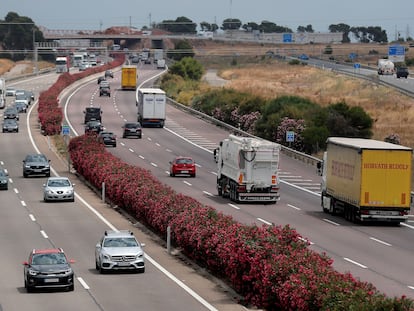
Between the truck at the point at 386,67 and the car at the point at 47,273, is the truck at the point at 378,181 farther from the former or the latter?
the truck at the point at 386,67

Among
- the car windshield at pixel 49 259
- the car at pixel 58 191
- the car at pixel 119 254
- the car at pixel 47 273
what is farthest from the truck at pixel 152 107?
the car at pixel 47 273

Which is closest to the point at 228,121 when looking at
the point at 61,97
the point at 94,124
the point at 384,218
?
the point at 94,124

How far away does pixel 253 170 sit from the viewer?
2042 inches

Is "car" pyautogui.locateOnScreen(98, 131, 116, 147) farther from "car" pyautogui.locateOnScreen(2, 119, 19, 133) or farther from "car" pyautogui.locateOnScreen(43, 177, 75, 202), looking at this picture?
"car" pyautogui.locateOnScreen(43, 177, 75, 202)

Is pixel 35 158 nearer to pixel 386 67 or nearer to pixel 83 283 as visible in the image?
pixel 83 283

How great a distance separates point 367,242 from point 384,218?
4755 mm

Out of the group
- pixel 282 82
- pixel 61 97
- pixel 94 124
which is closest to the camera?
pixel 94 124

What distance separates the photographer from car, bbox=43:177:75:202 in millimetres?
55312

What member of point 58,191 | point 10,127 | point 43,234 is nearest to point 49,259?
point 43,234

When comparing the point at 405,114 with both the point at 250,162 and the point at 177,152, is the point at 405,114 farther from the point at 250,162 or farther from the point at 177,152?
the point at 250,162

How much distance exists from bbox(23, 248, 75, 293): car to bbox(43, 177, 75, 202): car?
80.9 ft

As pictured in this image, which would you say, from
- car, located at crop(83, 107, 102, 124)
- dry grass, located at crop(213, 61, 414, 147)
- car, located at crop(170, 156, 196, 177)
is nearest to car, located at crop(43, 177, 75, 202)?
car, located at crop(170, 156, 196, 177)

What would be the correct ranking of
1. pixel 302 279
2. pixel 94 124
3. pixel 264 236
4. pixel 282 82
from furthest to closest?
pixel 282 82
pixel 94 124
pixel 264 236
pixel 302 279

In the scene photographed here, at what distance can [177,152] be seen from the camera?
265 feet
